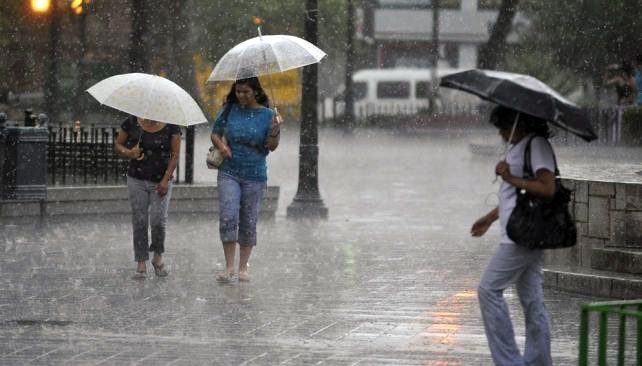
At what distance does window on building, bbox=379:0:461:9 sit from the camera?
55281mm

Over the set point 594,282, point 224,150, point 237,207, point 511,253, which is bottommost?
point 594,282

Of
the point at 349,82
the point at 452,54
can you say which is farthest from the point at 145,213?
the point at 452,54

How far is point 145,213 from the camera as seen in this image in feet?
39.3

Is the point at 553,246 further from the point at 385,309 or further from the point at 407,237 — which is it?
the point at 407,237

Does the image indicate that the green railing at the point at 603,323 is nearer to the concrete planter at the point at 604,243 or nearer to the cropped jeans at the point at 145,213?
the concrete planter at the point at 604,243

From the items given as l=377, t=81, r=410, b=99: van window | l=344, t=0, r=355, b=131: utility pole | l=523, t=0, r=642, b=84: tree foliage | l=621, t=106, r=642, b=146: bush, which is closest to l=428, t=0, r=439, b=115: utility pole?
l=377, t=81, r=410, b=99: van window

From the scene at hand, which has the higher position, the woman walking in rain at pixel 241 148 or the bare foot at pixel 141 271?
the woman walking in rain at pixel 241 148

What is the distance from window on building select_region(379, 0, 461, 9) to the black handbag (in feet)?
157

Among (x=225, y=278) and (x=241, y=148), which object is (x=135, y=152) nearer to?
(x=241, y=148)

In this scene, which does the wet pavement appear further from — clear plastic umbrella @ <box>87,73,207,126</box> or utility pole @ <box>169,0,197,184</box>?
utility pole @ <box>169,0,197,184</box>

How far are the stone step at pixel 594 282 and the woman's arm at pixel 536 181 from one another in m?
3.45

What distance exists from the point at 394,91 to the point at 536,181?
49.3 meters

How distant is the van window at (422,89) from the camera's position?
182 feet

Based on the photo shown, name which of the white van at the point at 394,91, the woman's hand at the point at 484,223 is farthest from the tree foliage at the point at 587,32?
the woman's hand at the point at 484,223
